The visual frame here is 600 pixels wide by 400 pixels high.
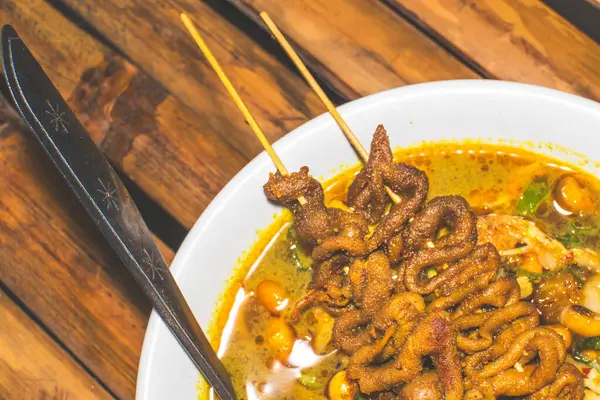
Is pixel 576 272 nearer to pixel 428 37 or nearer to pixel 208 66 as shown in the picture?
pixel 428 37

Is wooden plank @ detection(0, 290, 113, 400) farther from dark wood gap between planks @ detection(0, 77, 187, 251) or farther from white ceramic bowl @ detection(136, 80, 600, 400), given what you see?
dark wood gap between planks @ detection(0, 77, 187, 251)

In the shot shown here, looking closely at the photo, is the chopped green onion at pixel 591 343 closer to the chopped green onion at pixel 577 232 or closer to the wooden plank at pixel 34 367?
the chopped green onion at pixel 577 232

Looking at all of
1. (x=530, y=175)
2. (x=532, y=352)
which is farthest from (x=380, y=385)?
(x=530, y=175)

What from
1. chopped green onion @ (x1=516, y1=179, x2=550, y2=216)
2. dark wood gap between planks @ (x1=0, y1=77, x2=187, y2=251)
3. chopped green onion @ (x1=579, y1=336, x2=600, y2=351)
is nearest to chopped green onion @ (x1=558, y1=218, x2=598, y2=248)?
chopped green onion @ (x1=516, y1=179, x2=550, y2=216)

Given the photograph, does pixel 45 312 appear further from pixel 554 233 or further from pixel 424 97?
pixel 554 233

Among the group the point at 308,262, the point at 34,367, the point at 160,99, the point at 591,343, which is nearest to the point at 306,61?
the point at 160,99
